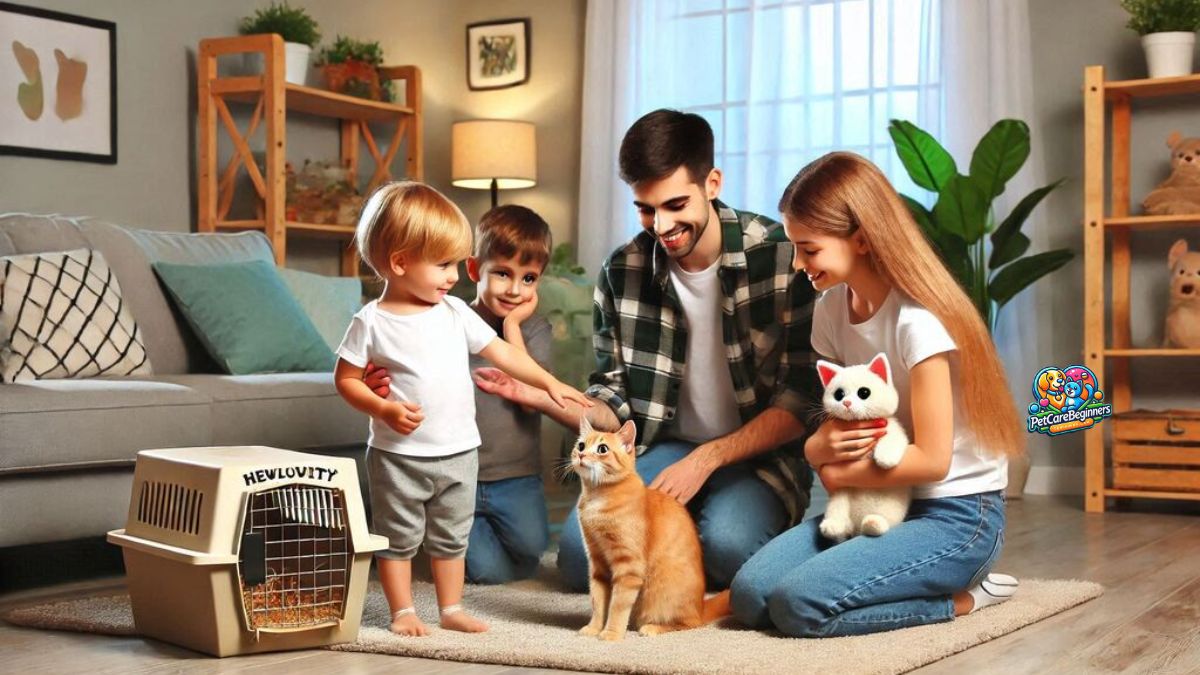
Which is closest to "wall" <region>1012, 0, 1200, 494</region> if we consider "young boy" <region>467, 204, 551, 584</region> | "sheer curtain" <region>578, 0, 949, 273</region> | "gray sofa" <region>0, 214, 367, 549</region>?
"sheer curtain" <region>578, 0, 949, 273</region>

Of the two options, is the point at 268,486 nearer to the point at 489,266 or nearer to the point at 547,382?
the point at 547,382

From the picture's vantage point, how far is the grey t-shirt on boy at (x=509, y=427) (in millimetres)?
2959

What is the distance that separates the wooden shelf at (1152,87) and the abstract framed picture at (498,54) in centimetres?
249

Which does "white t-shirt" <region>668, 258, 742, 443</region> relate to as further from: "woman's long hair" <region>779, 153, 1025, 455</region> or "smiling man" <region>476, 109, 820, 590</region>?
"woman's long hair" <region>779, 153, 1025, 455</region>

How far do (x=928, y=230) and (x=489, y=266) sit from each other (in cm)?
198

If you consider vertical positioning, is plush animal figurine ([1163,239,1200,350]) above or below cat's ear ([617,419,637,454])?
above

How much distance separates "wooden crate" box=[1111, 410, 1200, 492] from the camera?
400 cm

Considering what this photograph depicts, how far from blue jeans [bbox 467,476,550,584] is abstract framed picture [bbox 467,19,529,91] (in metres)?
3.18

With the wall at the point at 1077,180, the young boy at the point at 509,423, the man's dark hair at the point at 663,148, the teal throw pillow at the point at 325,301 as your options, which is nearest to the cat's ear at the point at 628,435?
the man's dark hair at the point at 663,148

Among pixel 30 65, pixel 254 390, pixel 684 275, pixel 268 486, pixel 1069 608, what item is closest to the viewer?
pixel 268 486

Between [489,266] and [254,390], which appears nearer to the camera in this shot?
[489,266]

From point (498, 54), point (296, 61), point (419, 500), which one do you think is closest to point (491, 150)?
point (498, 54)

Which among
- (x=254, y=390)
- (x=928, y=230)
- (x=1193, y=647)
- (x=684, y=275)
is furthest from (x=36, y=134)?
(x=1193, y=647)

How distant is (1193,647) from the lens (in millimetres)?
2141
